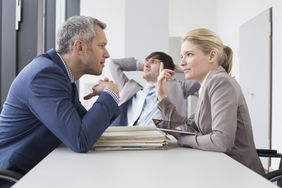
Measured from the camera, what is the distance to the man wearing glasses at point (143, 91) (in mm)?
2680

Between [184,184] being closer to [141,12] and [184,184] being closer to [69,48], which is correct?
[69,48]

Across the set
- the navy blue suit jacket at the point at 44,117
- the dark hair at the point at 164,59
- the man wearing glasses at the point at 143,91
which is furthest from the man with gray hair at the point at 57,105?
the dark hair at the point at 164,59

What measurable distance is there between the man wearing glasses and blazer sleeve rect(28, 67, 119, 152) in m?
1.29

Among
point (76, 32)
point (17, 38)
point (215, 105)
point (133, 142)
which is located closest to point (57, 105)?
point (133, 142)

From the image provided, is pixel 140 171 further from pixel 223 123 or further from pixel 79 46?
pixel 79 46

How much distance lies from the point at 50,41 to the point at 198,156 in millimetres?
1918

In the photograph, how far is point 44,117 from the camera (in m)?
1.25

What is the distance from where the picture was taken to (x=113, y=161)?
1046 mm

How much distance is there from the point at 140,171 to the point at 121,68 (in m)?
2.13

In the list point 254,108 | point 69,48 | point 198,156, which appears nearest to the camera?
point 198,156

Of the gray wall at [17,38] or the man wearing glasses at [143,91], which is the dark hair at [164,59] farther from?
the gray wall at [17,38]

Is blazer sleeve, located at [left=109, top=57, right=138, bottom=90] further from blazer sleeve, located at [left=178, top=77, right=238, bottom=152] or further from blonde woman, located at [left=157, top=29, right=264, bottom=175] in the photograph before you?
blazer sleeve, located at [left=178, top=77, right=238, bottom=152]

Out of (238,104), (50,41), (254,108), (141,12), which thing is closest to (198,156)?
(238,104)

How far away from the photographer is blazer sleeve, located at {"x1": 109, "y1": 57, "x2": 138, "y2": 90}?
2.96 metres
